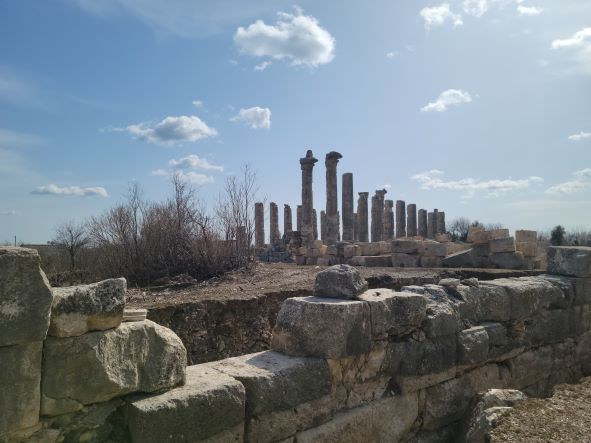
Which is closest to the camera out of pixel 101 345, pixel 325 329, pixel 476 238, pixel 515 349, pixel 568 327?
pixel 101 345

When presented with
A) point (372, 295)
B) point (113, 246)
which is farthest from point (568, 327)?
point (113, 246)

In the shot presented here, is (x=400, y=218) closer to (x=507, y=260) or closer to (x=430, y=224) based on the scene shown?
(x=430, y=224)

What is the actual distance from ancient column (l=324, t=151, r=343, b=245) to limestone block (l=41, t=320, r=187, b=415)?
915 inches

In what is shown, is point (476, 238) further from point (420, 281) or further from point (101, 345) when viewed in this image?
point (101, 345)

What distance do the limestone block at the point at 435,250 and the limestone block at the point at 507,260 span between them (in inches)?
54.1

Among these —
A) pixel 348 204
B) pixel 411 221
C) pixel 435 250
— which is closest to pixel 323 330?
pixel 435 250

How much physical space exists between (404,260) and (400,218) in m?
29.4

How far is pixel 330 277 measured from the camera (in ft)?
14.4

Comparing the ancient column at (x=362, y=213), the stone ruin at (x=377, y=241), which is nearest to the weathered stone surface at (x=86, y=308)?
the stone ruin at (x=377, y=241)

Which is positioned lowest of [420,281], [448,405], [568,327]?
[448,405]

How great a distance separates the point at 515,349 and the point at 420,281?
268 cm

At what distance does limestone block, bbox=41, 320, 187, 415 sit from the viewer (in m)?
2.52

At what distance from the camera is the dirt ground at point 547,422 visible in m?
3.95

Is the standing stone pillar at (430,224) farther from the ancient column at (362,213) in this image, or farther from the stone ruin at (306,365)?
the stone ruin at (306,365)
